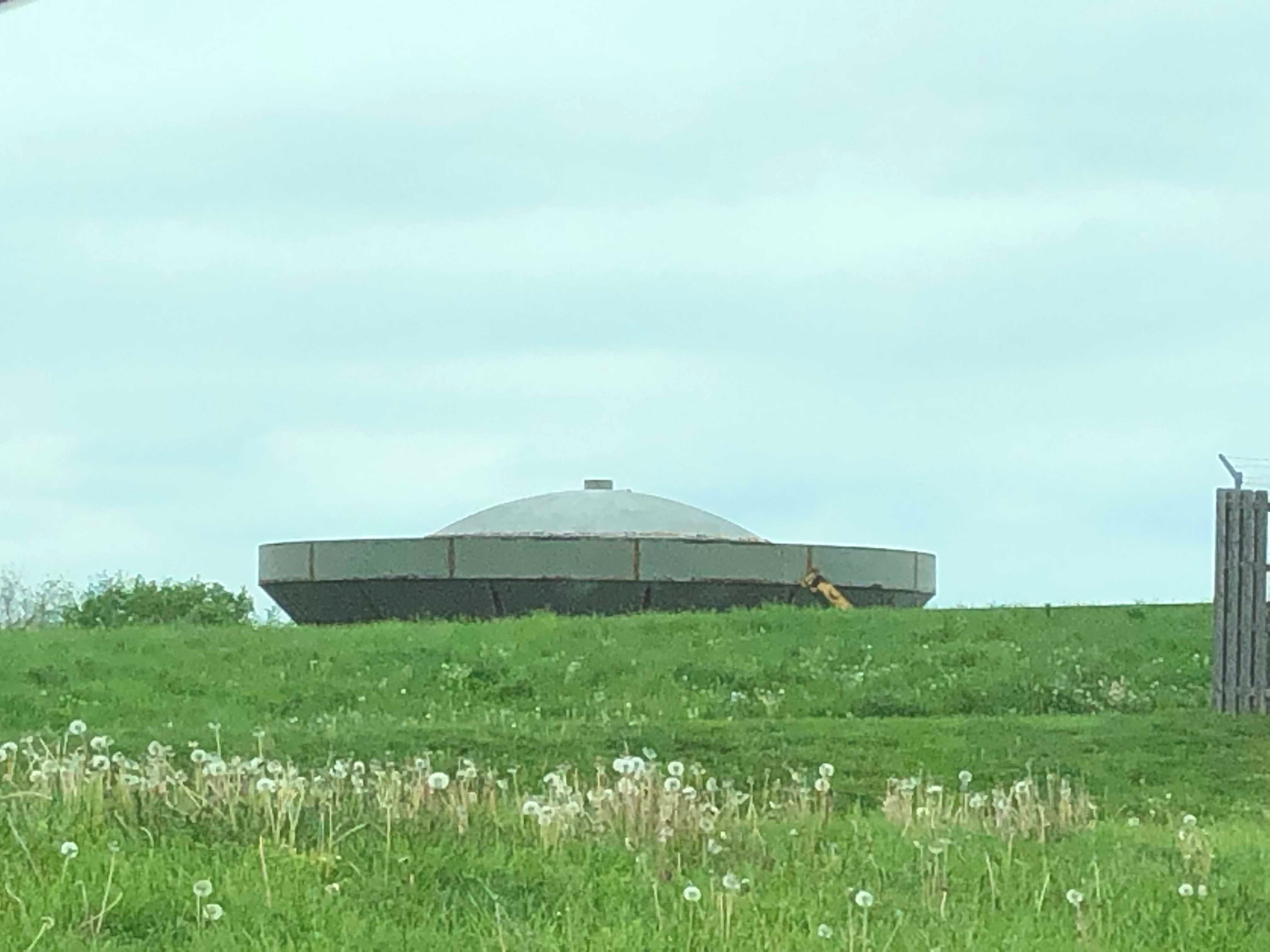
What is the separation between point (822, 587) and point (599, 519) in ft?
11.5

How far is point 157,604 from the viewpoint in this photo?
3591 cm

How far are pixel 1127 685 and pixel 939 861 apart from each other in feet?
39.4

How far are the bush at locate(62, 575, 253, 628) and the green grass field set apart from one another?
51.3ft

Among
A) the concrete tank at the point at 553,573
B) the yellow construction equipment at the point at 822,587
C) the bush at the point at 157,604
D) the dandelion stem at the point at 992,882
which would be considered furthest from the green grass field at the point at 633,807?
the bush at the point at 157,604

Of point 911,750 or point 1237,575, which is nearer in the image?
point 911,750

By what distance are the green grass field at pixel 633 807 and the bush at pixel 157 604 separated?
51.3ft

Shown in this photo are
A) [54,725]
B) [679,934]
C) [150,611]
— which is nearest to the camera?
[679,934]

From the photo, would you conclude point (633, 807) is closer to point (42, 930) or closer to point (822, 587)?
point (42, 930)

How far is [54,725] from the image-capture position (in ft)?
53.4

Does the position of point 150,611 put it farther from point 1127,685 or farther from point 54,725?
point 1127,685

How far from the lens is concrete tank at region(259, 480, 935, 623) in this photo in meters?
25.3

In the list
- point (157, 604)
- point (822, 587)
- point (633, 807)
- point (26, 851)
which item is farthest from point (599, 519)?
point (26, 851)

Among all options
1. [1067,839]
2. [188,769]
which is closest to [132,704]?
[188,769]

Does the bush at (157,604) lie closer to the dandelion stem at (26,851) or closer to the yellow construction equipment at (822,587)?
the yellow construction equipment at (822,587)
